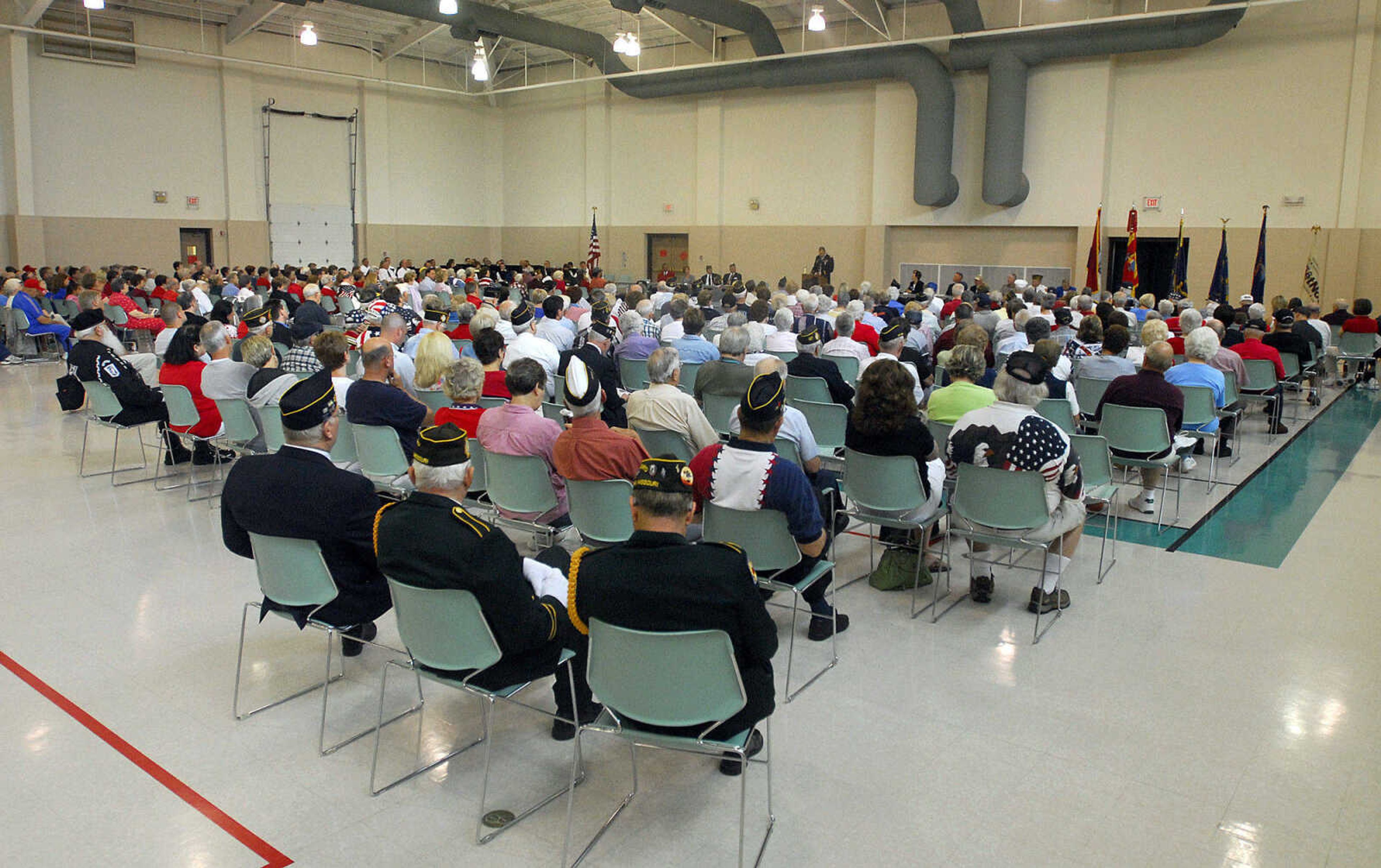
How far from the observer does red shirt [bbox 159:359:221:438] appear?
22.7 ft

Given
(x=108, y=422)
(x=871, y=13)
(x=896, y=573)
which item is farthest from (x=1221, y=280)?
(x=108, y=422)

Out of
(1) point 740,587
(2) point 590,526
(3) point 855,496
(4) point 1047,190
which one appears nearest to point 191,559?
(2) point 590,526

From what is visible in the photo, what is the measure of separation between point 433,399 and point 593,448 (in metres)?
2.67

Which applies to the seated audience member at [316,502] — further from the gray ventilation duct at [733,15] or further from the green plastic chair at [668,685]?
the gray ventilation duct at [733,15]

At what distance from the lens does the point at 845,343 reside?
8289 millimetres

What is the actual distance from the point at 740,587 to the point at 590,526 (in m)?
1.94

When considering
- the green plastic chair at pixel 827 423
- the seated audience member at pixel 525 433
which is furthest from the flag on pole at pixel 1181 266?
the seated audience member at pixel 525 433

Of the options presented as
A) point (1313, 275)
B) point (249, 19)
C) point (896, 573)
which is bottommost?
point (896, 573)

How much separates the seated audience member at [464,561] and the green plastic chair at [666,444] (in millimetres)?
1924

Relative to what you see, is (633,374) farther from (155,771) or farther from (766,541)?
(155,771)

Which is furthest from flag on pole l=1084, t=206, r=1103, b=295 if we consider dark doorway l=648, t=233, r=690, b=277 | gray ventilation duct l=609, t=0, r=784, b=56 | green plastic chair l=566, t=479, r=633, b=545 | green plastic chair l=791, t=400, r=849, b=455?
green plastic chair l=566, t=479, r=633, b=545

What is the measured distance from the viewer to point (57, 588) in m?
5.14

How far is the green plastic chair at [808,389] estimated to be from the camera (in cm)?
690

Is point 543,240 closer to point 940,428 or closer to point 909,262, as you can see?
point 909,262
